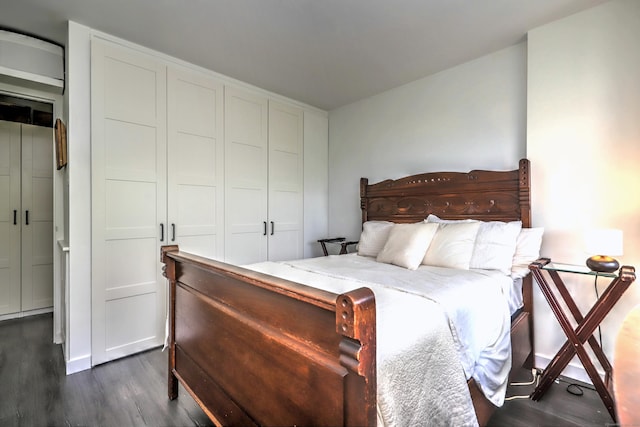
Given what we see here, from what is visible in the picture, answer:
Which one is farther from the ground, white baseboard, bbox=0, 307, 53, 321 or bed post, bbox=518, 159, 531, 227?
bed post, bbox=518, 159, 531, 227

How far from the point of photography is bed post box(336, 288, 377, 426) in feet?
2.42

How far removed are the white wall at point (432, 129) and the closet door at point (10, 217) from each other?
382 centimetres

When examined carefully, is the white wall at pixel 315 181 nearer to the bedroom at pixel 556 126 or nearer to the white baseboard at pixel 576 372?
the bedroom at pixel 556 126

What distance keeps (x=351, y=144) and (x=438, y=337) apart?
3118mm

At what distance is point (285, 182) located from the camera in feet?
12.5

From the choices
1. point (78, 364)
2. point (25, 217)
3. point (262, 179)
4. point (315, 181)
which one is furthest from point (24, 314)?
point (315, 181)

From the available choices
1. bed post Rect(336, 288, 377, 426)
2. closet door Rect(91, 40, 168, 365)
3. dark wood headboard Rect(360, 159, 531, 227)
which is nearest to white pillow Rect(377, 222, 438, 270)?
dark wood headboard Rect(360, 159, 531, 227)

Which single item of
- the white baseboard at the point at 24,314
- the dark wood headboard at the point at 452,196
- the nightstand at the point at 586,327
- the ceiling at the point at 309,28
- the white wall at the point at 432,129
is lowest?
the white baseboard at the point at 24,314

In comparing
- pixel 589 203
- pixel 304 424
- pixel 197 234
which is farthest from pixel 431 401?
pixel 197 234

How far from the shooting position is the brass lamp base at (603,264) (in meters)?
1.74

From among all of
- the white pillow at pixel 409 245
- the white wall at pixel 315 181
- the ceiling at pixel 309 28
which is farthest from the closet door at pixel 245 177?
the white pillow at pixel 409 245

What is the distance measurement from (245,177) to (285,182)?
0.59 metres

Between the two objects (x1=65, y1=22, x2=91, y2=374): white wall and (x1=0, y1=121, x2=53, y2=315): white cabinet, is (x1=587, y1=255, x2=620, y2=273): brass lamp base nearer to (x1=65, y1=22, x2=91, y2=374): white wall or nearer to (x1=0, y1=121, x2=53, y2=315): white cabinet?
(x1=65, y1=22, x2=91, y2=374): white wall

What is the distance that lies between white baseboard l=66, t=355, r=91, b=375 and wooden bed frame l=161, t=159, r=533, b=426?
0.97m
